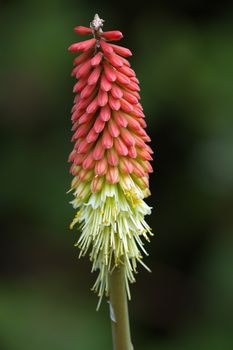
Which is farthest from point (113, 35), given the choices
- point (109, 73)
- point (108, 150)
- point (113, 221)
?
point (113, 221)

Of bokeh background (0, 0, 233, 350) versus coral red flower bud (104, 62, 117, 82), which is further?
bokeh background (0, 0, 233, 350)

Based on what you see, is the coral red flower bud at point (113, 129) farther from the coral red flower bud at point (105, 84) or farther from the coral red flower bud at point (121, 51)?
the coral red flower bud at point (121, 51)

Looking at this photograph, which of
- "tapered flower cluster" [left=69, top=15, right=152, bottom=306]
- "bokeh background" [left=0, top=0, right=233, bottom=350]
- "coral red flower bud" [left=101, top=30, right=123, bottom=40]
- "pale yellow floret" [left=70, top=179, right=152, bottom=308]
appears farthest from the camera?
"bokeh background" [left=0, top=0, right=233, bottom=350]

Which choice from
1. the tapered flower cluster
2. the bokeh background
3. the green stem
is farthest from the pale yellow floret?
the bokeh background

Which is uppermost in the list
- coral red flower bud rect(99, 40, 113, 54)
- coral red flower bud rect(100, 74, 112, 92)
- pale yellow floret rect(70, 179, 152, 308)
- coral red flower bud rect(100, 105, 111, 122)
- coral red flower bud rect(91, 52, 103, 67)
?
coral red flower bud rect(99, 40, 113, 54)

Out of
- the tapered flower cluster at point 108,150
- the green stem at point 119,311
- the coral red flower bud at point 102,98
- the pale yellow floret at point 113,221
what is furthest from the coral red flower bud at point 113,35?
the green stem at point 119,311

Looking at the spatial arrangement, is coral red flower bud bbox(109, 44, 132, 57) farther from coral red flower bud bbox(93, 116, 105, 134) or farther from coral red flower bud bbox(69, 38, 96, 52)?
coral red flower bud bbox(93, 116, 105, 134)
